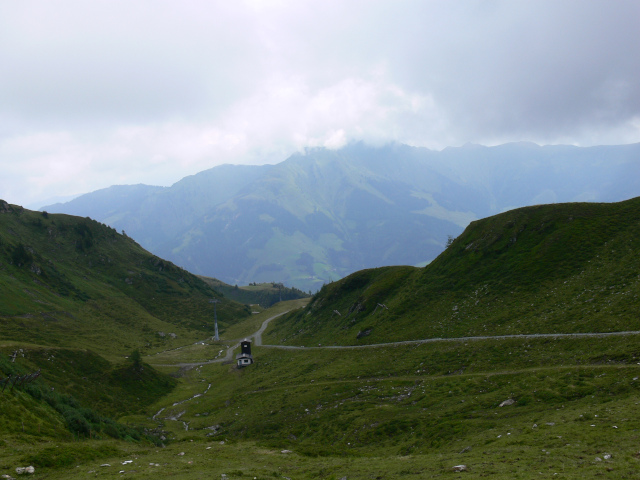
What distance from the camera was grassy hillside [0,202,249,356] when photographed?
107812 millimetres

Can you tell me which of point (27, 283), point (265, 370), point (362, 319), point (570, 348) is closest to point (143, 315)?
point (27, 283)

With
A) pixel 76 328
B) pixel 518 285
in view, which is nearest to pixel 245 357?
pixel 76 328

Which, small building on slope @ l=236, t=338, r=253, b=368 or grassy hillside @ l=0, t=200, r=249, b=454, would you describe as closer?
grassy hillside @ l=0, t=200, r=249, b=454

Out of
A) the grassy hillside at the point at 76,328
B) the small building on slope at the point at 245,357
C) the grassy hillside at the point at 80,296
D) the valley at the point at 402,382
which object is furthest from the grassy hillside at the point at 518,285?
the grassy hillside at the point at 80,296

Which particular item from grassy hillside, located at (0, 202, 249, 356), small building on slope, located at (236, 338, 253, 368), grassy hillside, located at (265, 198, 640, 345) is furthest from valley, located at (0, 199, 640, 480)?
small building on slope, located at (236, 338, 253, 368)

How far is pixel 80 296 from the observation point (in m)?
145

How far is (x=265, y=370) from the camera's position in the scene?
84875 mm

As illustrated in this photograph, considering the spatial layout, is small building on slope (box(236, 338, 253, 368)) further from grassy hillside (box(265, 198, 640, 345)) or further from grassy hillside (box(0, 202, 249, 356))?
grassy hillside (box(0, 202, 249, 356))

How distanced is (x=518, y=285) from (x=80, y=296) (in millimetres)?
152069

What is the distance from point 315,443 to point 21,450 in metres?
26.6

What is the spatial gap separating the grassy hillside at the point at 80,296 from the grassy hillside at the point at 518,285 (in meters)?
66.8

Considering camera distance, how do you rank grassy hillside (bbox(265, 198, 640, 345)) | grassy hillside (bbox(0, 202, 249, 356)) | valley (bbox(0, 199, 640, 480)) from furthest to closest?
grassy hillside (bbox(0, 202, 249, 356)) < grassy hillside (bbox(265, 198, 640, 345)) < valley (bbox(0, 199, 640, 480))

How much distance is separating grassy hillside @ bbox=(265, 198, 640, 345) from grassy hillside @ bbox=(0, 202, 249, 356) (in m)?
66.8

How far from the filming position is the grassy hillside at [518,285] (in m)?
54.1
